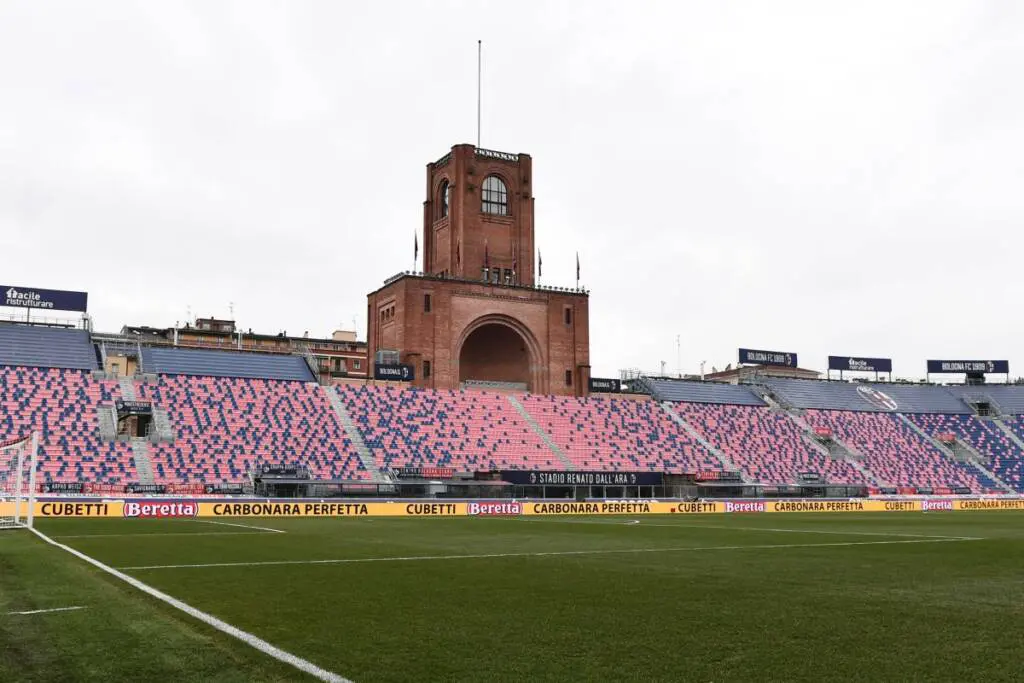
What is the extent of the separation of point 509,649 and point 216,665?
2.92m

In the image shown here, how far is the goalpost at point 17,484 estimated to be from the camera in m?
34.9

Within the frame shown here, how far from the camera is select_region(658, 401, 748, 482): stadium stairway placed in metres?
79.8

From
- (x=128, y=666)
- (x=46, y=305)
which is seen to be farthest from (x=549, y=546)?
(x=46, y=305)

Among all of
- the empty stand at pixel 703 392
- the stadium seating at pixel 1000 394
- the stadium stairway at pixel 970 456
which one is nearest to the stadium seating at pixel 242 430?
the empty stand at pixel 703 392

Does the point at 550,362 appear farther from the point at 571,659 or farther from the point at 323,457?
the point at 571,659

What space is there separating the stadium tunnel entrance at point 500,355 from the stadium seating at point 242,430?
21189 millimetres

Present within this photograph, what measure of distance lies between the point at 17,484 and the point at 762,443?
64.3 m

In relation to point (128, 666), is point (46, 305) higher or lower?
higher

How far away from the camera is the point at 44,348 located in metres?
74.9

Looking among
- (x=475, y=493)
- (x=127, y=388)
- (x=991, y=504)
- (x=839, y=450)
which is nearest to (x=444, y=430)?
(x=475, y=493)

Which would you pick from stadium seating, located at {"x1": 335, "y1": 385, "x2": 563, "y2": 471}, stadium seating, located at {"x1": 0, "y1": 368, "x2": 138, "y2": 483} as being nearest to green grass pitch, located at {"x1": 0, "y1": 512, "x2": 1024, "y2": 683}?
stadium seating, located at {"x1": 0, "y1": 368, "x2": 138, "y2": 483}

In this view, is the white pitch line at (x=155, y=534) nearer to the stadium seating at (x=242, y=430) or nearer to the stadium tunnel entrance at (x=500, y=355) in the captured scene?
the stadium seating at (x=242, y=430)

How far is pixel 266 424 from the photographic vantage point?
7131 centimetres

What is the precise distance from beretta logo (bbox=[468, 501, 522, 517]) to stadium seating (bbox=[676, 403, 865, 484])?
27244 mm
